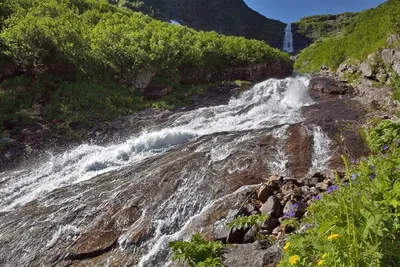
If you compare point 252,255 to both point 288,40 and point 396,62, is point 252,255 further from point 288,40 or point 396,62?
point 288,40

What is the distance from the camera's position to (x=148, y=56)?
710 inches

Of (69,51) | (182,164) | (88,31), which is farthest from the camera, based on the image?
(88,31)

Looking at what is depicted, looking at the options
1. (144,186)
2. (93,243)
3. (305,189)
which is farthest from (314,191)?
(93,243)

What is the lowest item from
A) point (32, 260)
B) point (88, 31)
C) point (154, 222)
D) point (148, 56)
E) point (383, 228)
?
point (32, 260)

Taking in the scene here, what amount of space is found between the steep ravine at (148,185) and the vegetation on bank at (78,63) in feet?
11.3

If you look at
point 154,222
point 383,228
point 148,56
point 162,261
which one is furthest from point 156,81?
point 383,228

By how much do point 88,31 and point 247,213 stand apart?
18264 mm

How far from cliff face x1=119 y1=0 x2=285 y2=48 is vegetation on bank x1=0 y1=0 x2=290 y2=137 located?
164 ft

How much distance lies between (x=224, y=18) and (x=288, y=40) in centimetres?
1858

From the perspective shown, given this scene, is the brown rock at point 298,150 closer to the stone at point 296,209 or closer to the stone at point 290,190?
the stone at point 290,190

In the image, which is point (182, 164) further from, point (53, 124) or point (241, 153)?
point (53, 124)

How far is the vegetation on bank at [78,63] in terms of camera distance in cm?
1422

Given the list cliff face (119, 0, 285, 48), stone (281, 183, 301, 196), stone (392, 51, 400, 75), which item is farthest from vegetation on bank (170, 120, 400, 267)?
cliff face (119, 0, 285, 48)

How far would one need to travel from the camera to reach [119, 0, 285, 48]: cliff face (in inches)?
2933
